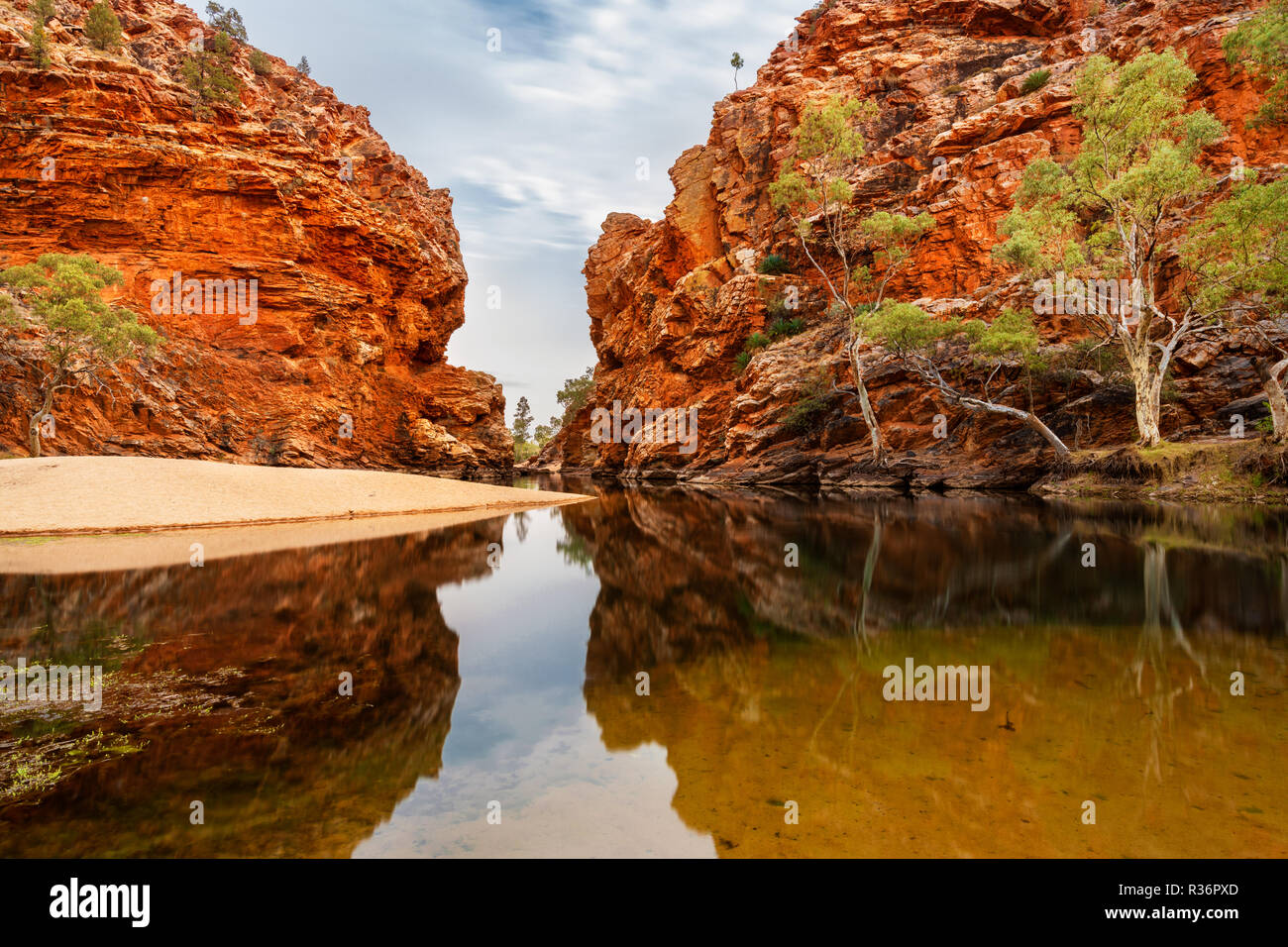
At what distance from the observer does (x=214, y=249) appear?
41.8 metres

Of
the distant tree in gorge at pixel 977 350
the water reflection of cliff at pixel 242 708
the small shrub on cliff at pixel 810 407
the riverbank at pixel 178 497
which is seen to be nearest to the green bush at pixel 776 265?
the small shrub on cliff at pixel 810 407

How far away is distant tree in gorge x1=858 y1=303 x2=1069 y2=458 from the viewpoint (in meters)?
27.2

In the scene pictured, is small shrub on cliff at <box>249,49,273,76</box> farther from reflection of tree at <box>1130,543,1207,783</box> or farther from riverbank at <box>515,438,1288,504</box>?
reflection of tree at <box>1130,543,1207,783</box>

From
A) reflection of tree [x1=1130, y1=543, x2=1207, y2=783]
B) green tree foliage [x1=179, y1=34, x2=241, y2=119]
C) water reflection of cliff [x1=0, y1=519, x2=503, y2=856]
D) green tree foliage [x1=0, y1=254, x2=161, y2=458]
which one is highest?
green tree foliage [x1=179, y1=34, x2=241, y2=119]

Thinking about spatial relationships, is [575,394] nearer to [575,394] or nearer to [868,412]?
[575,394]

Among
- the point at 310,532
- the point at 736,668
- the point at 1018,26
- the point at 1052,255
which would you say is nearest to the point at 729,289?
the point at 1052,255

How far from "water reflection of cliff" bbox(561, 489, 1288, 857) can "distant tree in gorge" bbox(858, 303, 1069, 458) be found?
17935 millimetres

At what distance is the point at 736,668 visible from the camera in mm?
5551

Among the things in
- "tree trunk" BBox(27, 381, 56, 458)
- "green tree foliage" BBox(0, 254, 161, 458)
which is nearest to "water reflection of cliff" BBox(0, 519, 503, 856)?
"tree trunk" BBox(27, 381, 56, 458)

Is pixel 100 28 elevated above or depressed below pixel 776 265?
above

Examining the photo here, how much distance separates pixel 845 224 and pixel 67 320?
1918 inches

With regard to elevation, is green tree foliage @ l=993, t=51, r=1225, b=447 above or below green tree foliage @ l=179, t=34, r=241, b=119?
below

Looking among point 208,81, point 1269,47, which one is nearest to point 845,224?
point 1269,47

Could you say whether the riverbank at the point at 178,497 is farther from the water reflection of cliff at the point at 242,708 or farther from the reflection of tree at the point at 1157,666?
the reflection of tree at the point at 1157,666
